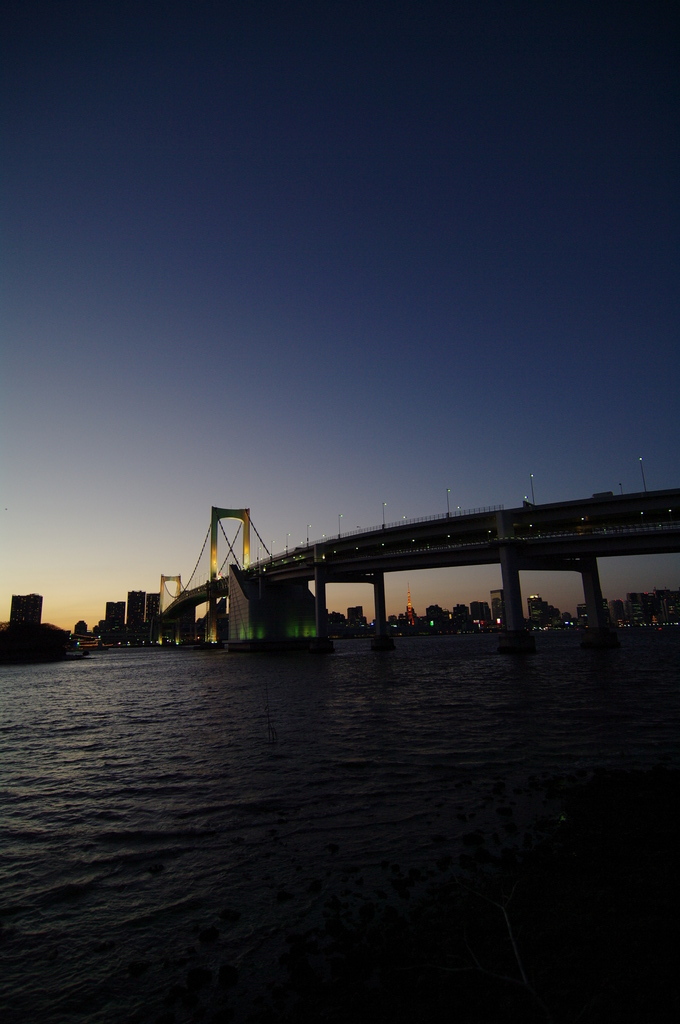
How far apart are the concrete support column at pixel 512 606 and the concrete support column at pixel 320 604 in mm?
30174

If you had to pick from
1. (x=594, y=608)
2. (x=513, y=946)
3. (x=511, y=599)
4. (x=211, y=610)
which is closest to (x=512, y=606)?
(x=511, y=599)

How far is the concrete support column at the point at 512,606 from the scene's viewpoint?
205 ft

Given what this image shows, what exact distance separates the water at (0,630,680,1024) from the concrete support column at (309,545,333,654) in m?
59.3

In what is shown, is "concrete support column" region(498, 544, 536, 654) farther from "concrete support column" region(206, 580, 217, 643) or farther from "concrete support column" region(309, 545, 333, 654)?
"concrete support column" region(206, 580, 217, 643)

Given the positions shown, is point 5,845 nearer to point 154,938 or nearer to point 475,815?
point 154,938

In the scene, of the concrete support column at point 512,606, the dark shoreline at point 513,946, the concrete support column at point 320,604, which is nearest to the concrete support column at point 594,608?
the concrete support column at point 512,606

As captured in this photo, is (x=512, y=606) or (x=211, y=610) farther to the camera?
(x=211, y=610)

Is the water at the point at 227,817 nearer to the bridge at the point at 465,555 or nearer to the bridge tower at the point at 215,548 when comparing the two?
the bridge at the point at 465,555

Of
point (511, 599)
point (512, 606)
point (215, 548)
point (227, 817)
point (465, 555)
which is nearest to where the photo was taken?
point (227, 817)

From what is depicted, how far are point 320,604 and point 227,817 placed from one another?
75968 millimetres

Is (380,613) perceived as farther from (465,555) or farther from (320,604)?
(465,555)

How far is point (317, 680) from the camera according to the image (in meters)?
43.5

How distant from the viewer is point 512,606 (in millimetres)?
62938

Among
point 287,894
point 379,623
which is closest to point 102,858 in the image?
→ point 287,894
